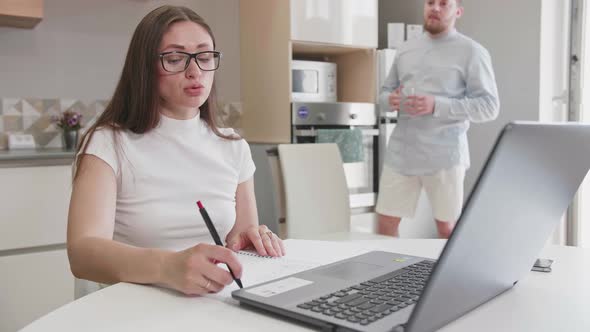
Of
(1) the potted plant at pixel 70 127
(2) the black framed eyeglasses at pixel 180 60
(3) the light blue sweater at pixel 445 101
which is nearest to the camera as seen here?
(2) the black framed eyeglasses at pixel 180 60

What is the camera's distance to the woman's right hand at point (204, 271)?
0.75 m

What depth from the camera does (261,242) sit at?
3.44 ft

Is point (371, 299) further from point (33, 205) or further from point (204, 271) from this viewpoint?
point (33, 205)

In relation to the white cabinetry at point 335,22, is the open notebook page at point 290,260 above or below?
below

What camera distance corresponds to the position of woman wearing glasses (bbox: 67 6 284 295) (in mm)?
1082

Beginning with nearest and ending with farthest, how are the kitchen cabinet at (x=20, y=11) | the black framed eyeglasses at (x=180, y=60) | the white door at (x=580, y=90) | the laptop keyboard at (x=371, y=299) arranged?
→ the laptop keyboard at (x=371, y=299), the black framed eyeglasses at (x=180, y=60), the kitchen cabinet at (x=20, y=11), the white door at (x=580, y=90)

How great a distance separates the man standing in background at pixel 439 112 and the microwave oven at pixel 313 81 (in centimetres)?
67

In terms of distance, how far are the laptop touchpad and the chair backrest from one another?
1.30m

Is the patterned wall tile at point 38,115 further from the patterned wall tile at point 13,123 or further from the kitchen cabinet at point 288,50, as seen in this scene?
the kitchen cabinet at point 288,50

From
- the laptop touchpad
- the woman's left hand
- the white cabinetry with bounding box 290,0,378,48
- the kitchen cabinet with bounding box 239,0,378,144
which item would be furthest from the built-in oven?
the laptop touchpad

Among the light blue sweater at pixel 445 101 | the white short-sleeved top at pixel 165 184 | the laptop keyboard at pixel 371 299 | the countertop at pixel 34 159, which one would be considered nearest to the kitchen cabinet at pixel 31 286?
the countertop at pixel 34 159

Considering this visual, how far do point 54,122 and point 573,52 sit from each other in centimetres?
305

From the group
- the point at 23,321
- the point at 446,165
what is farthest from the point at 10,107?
the point at 446,165

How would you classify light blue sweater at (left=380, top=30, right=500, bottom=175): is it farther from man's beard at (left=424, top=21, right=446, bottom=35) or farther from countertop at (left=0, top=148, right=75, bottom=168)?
countertop at (left=0, top=148, right=75, bottom=168)
